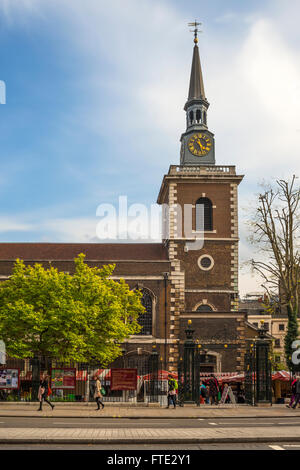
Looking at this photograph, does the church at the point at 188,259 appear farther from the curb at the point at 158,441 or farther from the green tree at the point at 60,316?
the curb at the point at 158,441

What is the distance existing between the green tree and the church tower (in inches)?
364

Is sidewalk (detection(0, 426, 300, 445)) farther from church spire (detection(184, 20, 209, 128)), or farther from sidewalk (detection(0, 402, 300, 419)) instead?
church spire (detection(184, 20, 209, 128))

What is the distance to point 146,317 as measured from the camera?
41219mm

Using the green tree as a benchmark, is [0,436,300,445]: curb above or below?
below

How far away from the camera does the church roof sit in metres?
44.2

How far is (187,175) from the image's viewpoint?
45188 millimetres

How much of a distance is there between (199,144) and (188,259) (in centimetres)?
1083

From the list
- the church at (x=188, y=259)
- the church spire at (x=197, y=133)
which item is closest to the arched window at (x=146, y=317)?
the church at (x=188, y=259)

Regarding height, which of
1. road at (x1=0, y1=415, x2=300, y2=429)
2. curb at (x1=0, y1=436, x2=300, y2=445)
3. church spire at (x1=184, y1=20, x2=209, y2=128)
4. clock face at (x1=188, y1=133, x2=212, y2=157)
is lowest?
road at (x1=0, y1=415, x2=300, y2=429)

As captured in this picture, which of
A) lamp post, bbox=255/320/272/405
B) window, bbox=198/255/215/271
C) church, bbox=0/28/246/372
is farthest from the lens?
window, bbox=198/255/215/271

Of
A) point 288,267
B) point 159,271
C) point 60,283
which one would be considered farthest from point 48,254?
point 288,267

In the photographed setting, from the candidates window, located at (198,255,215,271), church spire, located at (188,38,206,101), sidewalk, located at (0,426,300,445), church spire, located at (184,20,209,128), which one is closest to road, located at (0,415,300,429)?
sidewalk, located at (0,426,300,445)

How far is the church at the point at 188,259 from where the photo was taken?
4031cm
